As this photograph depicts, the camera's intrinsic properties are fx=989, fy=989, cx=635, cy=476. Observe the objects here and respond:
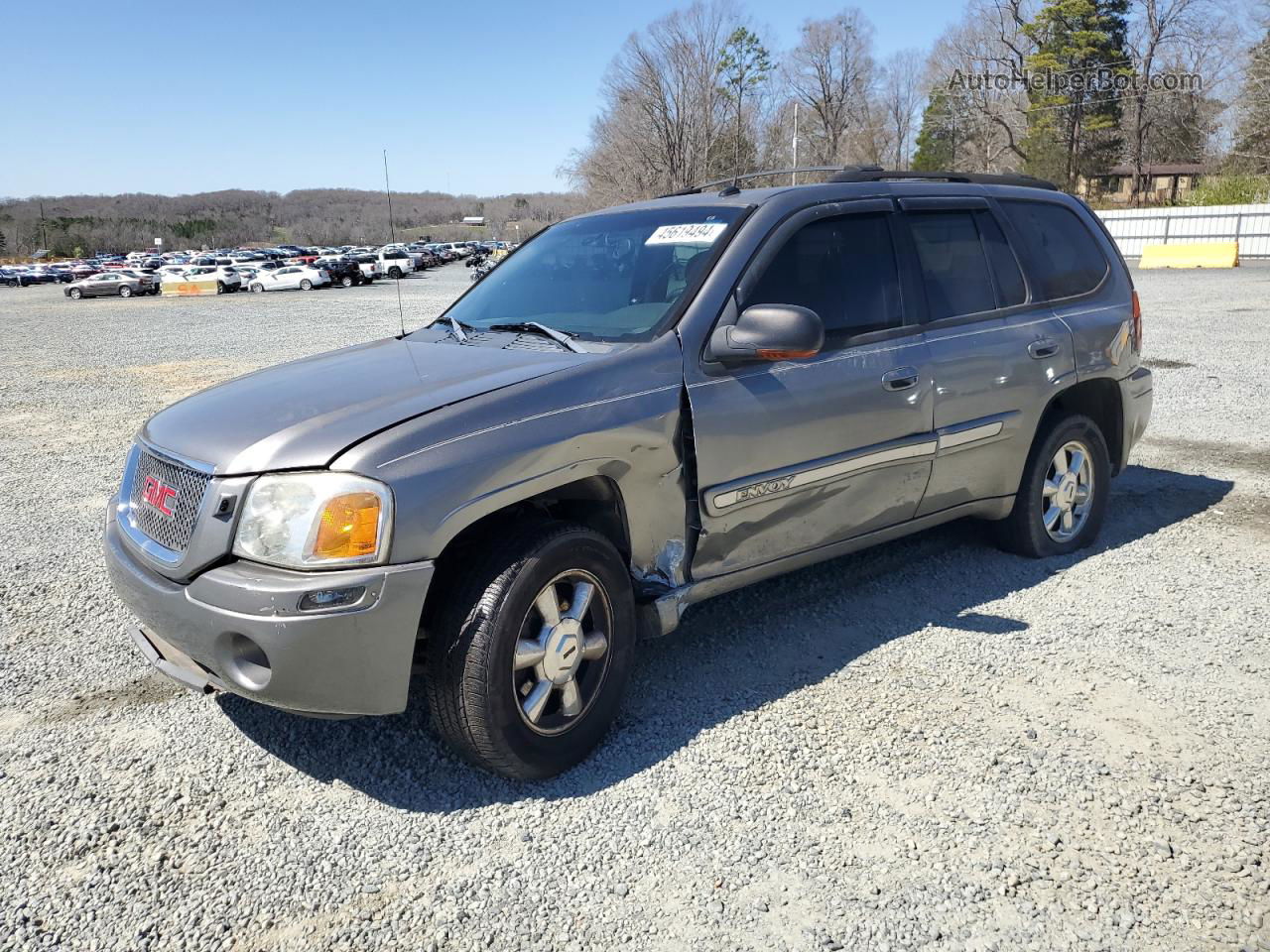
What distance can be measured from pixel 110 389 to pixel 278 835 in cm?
1119

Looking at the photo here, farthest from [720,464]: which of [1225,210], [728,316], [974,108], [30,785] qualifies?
[974,108]

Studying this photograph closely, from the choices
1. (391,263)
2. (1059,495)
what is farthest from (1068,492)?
(391,263)

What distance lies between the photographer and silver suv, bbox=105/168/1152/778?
277 centimetres

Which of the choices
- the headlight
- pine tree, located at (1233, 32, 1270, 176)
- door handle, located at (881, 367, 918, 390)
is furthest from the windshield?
pine tree, located at (1233, 32, 1270, 176)

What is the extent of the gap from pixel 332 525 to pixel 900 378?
7.68 ft

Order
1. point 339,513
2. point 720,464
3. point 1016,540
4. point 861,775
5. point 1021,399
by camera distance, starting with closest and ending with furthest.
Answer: point 339,513 < point 861,775 < point 720,464 < point 1021,399 < point 1016,540

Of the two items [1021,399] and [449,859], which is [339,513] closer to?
[449,859]

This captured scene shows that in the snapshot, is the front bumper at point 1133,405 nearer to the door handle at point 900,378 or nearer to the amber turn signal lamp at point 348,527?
the door handle at point 900,378

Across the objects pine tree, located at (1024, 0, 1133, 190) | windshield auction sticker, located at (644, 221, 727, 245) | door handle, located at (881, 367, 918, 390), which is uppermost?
pine tree, located at (1024, 0, 1133, 190)

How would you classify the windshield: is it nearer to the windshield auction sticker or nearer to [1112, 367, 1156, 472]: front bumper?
the windshield auction sticker

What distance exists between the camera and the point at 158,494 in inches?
124

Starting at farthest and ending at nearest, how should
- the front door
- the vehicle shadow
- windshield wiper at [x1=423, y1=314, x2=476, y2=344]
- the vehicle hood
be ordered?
windshield wiper at [x1=423, y1=314, x2=476, y2=344] → the front door → the vehicle shadow → the vehicle hood

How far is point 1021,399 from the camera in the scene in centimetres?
452

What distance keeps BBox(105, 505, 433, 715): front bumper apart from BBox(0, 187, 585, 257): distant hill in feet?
308
